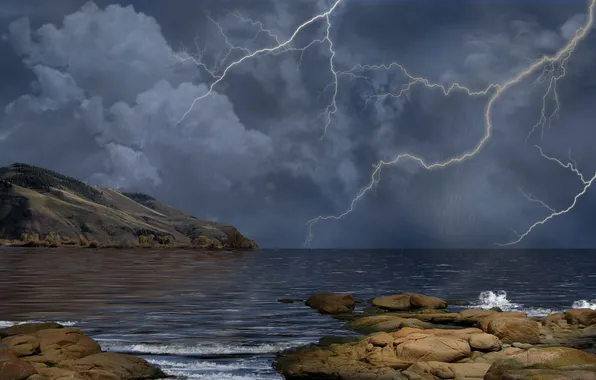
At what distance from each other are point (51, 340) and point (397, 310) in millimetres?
29366

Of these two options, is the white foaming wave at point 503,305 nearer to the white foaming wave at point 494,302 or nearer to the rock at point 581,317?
the white foaming wave at point 494,302

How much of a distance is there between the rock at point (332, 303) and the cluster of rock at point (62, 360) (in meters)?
24.2

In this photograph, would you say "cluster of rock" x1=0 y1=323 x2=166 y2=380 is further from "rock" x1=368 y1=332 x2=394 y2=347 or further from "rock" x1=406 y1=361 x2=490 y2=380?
"rock" x1=406 y1=361 x2=490 y2=380

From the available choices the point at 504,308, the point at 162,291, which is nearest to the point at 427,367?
the point at 504,308

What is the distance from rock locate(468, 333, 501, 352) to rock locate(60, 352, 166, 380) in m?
12.9

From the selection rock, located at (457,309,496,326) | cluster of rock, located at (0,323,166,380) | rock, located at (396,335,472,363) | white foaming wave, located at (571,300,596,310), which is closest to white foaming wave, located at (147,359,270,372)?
cluster of rock, located at (0,323,166,380)

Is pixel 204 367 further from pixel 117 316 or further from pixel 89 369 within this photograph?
pixel 117 316

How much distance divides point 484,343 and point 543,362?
14.2 ft

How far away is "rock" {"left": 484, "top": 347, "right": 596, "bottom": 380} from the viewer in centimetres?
2527

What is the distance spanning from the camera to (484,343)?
30.3 m

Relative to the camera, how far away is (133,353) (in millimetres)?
32375

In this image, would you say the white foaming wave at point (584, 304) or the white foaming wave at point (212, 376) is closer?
the white foaming wave at point (212, 376)

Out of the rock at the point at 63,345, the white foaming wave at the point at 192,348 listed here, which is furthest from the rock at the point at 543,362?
the rock at the point at 63,345

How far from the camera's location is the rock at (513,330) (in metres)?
34.0
